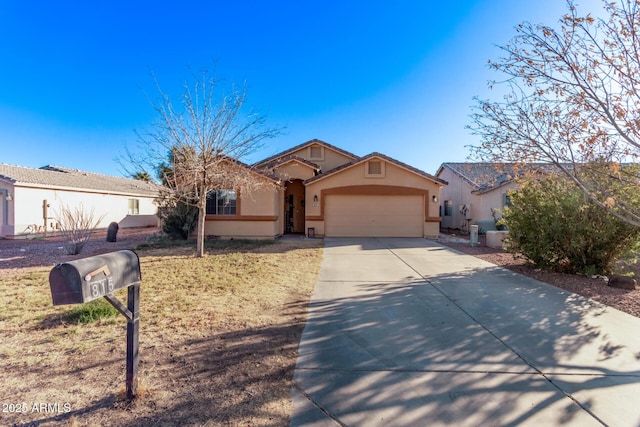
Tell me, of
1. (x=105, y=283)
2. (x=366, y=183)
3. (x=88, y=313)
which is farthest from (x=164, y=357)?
(x=366, y=183)

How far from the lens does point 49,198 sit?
1786cm

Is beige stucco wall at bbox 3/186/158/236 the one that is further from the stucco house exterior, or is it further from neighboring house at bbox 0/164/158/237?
the stucco house exterior

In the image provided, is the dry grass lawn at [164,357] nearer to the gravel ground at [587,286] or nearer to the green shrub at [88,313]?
the green shrub at [88,313]

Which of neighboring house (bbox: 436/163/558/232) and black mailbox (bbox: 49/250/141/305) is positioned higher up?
neighboring house (bbox: 436/163/558/232)

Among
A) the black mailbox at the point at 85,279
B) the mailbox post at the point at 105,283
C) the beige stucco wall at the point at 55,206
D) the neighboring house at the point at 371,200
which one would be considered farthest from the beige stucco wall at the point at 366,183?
the black mailbox at the point at 85,279

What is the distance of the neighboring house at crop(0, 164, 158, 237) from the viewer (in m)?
16.0

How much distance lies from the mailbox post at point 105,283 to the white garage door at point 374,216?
14145 mm

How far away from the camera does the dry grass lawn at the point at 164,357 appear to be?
271cm

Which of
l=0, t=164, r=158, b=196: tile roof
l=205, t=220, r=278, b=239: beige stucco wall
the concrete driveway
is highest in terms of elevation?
l=0, t=164, r=158, b=196: tile roof

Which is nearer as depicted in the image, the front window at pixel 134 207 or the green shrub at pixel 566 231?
the green shrub at pixel 566 231

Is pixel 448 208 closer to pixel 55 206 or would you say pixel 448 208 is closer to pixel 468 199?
pixel 468 199

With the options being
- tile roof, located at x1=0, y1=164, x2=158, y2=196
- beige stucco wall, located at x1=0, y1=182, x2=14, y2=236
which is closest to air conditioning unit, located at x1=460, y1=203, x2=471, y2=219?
tile roof, located at x1=0, y1=164, x2=158, y2=196

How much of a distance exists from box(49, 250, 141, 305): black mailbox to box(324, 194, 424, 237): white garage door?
14.4 meters

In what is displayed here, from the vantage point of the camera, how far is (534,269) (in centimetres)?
869
